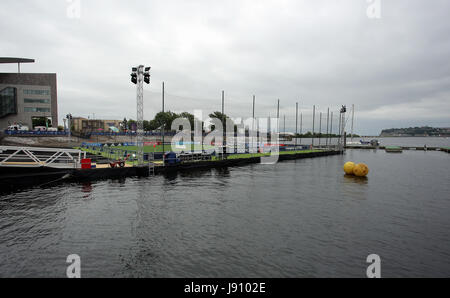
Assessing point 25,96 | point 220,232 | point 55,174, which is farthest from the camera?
point 25,96

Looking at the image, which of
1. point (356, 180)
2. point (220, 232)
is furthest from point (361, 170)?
point (220, 232)


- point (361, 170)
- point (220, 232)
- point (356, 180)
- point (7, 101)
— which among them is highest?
point (7, 101)

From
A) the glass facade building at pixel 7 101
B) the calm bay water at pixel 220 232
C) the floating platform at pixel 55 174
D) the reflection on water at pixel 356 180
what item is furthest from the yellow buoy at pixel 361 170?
the glass facade building at pixel 7 101

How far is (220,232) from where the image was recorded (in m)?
13.2

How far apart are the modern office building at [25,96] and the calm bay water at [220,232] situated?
273 ft

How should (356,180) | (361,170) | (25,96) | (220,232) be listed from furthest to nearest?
(25,96), (361,170), (356,180), (220,232)

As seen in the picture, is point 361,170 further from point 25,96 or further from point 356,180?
point 25,96

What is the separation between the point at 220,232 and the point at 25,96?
103m

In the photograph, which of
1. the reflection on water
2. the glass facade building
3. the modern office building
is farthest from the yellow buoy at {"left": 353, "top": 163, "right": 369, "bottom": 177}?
the glass facade building

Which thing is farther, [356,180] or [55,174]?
[356,180]

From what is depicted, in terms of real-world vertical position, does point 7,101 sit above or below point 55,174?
above

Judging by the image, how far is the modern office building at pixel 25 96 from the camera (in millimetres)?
80512
